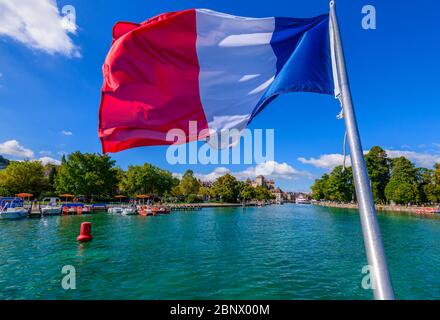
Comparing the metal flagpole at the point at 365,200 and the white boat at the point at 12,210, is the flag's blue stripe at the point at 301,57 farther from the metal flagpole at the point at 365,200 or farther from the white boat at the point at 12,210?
the white boat at the point at 12,210

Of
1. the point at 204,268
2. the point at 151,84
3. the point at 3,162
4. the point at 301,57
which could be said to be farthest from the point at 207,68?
the point at 3,162

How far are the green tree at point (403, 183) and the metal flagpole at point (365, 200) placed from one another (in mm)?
97212

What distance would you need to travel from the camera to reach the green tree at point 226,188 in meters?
129

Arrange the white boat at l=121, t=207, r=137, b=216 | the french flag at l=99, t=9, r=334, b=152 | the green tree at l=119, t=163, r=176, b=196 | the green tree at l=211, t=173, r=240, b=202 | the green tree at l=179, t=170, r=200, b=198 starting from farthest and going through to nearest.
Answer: the green tree at l=211, t=173, r=240, b=202
the green tree at l=179, t=170, r=200, b=198
the green tree at l=119, t=163, r=176, b=196
the white boat at l=121, t=207, r=137, b=216
the french flag at l=99, t=9, r=334, b=152

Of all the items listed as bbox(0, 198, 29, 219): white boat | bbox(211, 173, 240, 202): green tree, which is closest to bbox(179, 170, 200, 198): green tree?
bbox(211, 173, 240, 202): green tree

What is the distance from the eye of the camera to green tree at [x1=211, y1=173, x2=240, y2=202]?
129250 mm

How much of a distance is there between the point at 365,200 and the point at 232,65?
313 centimetres

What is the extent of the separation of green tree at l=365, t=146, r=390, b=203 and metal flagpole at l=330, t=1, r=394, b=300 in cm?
10469

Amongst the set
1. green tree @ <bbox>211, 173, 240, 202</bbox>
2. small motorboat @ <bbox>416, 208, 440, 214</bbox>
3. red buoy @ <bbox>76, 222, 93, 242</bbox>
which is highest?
green tree @ <bbox>211, 173, 240, 202</bbox>

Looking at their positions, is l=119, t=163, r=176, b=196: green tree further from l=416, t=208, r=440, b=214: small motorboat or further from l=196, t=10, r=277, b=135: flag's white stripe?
l=196, t=10, r=277, b=135: flag's white stripe

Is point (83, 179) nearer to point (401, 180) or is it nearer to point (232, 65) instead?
point (232, 65)

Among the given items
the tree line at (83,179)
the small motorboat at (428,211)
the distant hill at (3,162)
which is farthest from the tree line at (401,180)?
the distant hill at (3,162)

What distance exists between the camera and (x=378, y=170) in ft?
311

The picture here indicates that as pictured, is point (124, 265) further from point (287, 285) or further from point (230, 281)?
point (287, 285)
